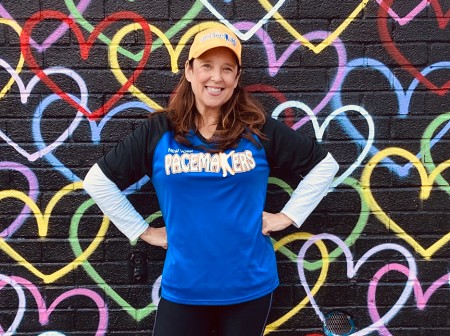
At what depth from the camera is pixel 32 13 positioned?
2.71 meters

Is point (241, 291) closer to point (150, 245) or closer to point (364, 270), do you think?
point (150, 245)

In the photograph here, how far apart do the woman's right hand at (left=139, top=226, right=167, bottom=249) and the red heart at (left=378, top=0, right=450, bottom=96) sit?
149 centimetres

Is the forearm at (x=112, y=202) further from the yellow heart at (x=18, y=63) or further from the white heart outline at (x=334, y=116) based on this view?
the white heart outline at (x=334, y=116)

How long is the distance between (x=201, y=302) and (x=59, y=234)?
94 centimetres

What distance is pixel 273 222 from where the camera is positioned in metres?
2.55

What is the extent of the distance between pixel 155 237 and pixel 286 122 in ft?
2.92

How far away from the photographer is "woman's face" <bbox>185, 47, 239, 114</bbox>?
7.72ft

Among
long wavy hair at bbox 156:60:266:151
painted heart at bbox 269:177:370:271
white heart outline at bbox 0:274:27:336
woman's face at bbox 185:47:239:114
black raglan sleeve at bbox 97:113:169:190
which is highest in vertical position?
woman's face at bbox 185:47:239:114

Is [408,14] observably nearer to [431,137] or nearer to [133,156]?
[431,137]

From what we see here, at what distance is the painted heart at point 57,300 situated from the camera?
2861mm

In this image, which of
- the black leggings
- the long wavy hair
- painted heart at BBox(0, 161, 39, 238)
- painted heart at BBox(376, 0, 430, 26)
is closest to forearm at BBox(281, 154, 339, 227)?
the long wavy hair

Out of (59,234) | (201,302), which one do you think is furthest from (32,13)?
(201,302)

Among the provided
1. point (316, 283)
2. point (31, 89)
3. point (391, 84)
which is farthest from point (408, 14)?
point (31, 89)

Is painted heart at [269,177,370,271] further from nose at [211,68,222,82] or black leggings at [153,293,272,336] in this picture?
nose at [211,68,222,82]
